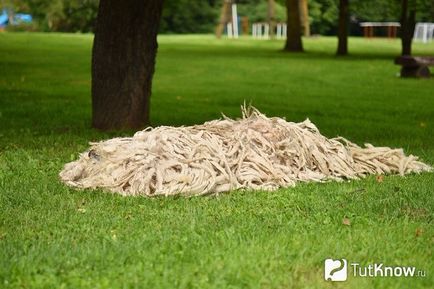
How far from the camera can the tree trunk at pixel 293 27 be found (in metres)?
32.2

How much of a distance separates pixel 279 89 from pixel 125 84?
6846mm

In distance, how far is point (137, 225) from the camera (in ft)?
16.9

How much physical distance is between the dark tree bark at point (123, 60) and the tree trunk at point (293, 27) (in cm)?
2258

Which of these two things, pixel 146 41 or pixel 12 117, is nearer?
pixel 146 41

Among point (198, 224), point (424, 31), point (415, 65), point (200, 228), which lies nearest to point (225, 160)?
point (198, 224)

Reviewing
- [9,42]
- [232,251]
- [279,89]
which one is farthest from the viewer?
[9,42]

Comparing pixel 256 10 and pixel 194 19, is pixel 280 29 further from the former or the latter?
pixel 194 19

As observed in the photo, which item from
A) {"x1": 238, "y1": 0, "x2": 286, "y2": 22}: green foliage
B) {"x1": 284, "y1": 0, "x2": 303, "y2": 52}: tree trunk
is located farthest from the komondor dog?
{"x1": 238, "y1": 0, "x2": 286, "y2": 22}: green foliage

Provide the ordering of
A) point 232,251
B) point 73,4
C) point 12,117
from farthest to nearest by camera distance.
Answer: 1. point 73,4
2. point 12,117
3. point 232,251

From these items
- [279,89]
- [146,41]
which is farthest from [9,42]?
[146,41]

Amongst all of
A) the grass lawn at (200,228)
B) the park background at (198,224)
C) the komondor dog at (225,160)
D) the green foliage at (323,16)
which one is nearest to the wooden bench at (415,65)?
the park background at (198,224)

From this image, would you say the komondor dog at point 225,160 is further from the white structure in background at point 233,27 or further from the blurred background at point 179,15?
the white structure in background at point 233,27

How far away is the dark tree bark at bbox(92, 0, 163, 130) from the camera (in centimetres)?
984

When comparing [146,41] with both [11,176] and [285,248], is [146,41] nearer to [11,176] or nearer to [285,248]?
[11,176]
